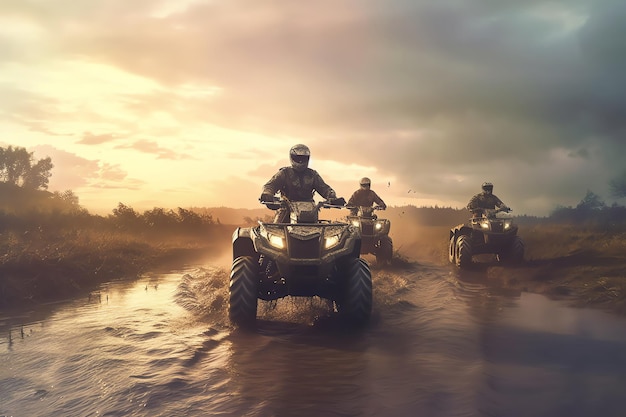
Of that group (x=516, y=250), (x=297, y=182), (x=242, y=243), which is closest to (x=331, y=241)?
(x=242, y=243)

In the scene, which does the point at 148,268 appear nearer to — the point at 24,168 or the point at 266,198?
the point at 266,198

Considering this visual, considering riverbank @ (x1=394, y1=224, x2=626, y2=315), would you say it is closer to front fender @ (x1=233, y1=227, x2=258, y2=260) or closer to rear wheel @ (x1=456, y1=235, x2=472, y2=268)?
rear wheel @ (x1=456, y1=235, x2=472, y2=268)

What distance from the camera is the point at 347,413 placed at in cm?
417

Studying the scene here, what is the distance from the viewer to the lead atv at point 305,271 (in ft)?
23.8

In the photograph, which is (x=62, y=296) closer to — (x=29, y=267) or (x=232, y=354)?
(x=29, y=267)

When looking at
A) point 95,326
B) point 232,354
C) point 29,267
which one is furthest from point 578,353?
point 29,267

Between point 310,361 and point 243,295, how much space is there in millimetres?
1946

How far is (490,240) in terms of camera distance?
15.3 metres

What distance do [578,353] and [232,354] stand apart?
4353 mm

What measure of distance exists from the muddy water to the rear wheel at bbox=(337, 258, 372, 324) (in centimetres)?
23

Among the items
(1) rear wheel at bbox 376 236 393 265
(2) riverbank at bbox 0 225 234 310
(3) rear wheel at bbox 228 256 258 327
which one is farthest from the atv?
(2) riverbank at bbox 0 225 234 310

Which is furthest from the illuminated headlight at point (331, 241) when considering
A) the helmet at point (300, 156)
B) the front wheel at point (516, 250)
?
the front wheel at point (516, 250)

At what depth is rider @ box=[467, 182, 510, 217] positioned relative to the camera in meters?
16.5

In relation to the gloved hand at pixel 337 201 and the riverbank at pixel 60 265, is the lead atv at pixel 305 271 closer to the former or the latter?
the gloved hand at pixel 337 201
